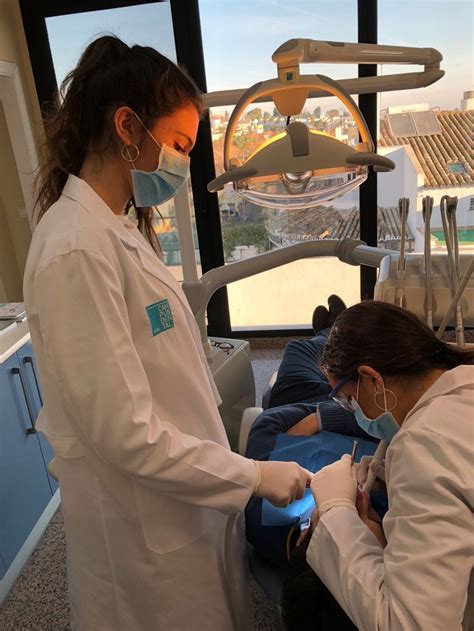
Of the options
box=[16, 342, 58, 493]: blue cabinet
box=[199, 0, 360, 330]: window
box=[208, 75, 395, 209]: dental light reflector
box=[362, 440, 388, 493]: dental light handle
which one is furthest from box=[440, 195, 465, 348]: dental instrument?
box=[16, 342, 58, 493]: blue cabinet

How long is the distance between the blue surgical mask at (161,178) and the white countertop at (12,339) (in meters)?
1.20

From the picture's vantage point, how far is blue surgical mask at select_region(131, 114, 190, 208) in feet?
3.06

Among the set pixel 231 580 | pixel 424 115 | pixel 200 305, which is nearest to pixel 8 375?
pixel 200 305

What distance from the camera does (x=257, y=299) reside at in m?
3.72

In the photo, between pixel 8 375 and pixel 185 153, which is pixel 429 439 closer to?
pixel 185 153

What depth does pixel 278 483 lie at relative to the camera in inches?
37.5

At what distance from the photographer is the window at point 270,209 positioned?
3005 millimetres

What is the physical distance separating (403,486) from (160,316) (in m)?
0.48

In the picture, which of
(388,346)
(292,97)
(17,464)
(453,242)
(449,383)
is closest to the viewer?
(449,383)

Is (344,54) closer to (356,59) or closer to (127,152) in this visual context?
(356,59)

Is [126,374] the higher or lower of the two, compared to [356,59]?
lower

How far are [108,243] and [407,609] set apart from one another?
28.2 inches

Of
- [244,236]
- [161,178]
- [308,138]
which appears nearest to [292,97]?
[308,138]

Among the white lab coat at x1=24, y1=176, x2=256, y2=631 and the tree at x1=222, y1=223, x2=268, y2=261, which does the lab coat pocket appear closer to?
the white lab coat at x1=24, y1=176, x2=256, y2=631
